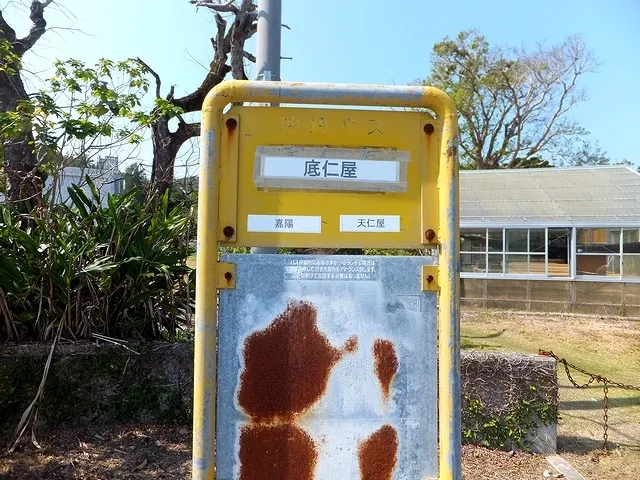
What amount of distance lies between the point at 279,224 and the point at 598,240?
14.2 m

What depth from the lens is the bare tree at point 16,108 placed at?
4.81 metres

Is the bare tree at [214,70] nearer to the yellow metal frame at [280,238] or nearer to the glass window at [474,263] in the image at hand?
the yellow metal frame at [280,238]

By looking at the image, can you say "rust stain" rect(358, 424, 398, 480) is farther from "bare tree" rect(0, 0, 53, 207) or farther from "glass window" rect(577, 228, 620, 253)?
"glass window" rect(577, 228, 620, 253)

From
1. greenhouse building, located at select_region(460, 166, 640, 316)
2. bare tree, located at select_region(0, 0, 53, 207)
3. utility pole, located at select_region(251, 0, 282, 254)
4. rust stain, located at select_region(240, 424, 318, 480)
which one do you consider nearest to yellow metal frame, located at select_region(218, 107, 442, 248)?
rust stain, located at select_region(240, 424, 318, 480)

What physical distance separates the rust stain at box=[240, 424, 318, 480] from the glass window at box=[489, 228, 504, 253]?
1406cm

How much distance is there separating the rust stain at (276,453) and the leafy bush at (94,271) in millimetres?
2874

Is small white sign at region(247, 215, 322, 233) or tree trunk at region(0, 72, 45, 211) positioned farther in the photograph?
tree trunk at region(0, 72, 45, 211)

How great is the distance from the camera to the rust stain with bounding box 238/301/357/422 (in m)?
1.99

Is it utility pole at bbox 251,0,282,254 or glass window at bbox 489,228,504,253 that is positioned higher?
utility pole at bbox 251,0,282,254

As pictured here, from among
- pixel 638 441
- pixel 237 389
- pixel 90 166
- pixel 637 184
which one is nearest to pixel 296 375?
pixel 237 389

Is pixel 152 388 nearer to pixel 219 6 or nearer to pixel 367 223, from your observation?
pixel 367 223

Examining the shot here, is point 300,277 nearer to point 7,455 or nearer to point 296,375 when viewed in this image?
point 296,375

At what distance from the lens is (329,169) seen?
203 centimetres

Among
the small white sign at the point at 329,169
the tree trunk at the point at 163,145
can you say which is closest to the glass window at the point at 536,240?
the tree trunk at the point at 163,145
